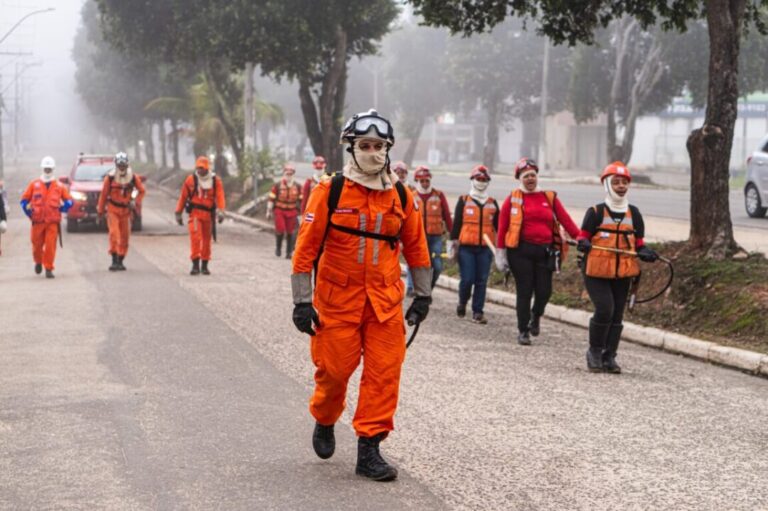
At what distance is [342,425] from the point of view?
7.62 meters

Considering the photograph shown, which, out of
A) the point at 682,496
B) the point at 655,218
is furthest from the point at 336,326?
the point at 655,218

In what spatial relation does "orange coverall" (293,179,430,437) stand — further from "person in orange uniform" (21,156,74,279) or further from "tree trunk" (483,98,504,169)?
"tree trunk" (483,98,504,169)

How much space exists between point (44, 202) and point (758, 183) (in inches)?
596

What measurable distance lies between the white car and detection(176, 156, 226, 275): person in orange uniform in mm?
12393

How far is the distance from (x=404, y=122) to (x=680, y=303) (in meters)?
71.4

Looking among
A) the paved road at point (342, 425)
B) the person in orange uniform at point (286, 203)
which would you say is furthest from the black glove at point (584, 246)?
the person in orange uniform at point (286, 203)

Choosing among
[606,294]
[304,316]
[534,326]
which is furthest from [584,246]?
[304,316]

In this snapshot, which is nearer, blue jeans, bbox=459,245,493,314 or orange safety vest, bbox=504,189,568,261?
orange safety vest, bbox=504,189,568,261

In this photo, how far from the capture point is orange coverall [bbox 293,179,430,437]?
6297 millimetres

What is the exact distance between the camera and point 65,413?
781 centimetres

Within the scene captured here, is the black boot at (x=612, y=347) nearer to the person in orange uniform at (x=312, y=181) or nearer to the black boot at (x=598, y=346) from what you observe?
the black boot at (x=598, y=346)

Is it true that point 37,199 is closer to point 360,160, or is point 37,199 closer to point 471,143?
point 360,160

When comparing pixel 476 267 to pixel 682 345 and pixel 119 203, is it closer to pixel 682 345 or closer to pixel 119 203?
pixel 682 345

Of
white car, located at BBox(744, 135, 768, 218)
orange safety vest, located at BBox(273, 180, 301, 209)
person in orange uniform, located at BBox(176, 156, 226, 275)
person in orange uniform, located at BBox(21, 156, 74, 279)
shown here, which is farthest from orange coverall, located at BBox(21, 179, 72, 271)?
white car, located at BBox(744, 135, 768, 218)
